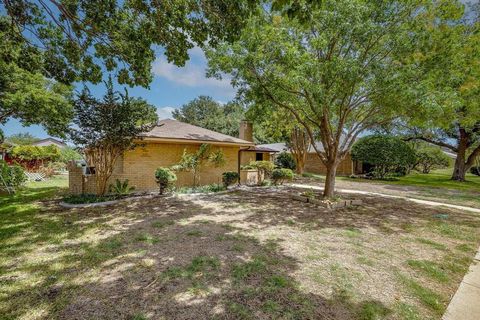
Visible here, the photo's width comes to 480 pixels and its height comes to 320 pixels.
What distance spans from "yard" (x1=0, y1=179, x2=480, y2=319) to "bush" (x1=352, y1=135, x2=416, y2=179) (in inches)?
641

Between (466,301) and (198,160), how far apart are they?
37.0 feet

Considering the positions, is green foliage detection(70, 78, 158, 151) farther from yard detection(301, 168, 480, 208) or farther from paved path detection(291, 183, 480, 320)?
yard detection(301, 168, 480, 208)

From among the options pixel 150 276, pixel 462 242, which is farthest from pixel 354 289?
pixel 462 242

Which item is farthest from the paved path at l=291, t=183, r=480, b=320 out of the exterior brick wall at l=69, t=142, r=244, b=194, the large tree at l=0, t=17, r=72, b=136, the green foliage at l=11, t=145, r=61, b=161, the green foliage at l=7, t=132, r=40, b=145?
the green foliage at l=7, t=132, r=40, b=145

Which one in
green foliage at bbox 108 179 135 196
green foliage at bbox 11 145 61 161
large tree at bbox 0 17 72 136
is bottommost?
green foliage at bbox 108 179 135 196

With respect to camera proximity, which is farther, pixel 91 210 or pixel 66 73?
pixel 91 210

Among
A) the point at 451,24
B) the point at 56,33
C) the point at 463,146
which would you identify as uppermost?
the point at 451,24

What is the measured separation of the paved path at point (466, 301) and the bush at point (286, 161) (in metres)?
23.5

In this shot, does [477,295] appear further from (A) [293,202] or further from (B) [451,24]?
(B) [451,24]

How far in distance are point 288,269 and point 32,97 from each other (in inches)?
544

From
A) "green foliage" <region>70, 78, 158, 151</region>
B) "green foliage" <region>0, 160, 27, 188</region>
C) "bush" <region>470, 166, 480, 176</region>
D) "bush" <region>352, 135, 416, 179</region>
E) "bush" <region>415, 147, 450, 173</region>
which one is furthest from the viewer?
"bush" <region>470, 166, 480, 176</region>

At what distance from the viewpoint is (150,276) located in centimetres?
400

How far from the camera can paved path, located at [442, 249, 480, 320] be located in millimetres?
3139

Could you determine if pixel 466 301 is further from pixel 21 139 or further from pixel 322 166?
pixel 21 139
